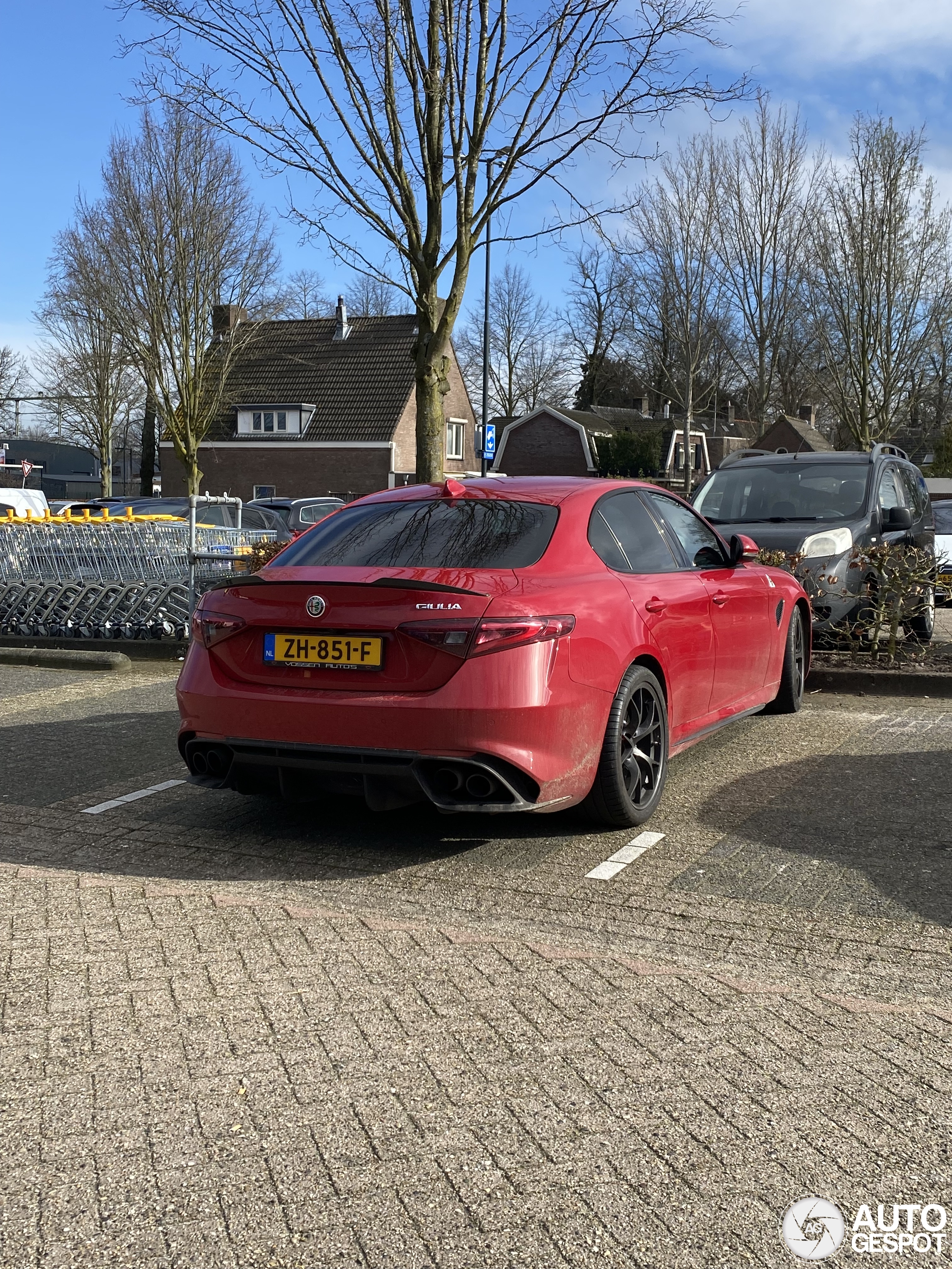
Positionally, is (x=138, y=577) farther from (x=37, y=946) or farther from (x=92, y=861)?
(x=37, y=946)

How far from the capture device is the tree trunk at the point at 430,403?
11.5 metres

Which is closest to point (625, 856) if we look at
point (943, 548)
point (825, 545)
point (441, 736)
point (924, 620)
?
point (441, 736)

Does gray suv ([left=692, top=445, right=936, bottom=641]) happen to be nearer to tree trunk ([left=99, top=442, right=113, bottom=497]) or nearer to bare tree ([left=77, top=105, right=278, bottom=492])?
bare tree ([left=77, top=105, right=278, bottom=492])

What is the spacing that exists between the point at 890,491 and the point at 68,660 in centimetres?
757

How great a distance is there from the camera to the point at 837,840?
521 cm

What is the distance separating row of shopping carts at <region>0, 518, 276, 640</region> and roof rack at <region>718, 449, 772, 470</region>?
4.66 m

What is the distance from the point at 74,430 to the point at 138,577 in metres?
43.0

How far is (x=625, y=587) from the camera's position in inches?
209

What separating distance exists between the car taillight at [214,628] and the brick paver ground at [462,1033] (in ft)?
2.90

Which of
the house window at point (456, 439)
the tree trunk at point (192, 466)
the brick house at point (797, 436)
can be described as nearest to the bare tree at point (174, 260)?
the tree trunk at point (192, 466)

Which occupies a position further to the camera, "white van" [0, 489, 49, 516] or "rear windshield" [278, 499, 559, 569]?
"white van" [0, 489, 49, 516]

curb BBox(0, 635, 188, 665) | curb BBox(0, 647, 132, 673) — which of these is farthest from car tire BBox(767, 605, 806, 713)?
curb BBox(0, 647, 132, 673)

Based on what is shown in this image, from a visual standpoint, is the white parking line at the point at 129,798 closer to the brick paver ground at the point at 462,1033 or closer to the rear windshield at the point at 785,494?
the brick paver ground at the point at 462,1033

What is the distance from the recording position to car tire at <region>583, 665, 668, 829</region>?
5020 mm
